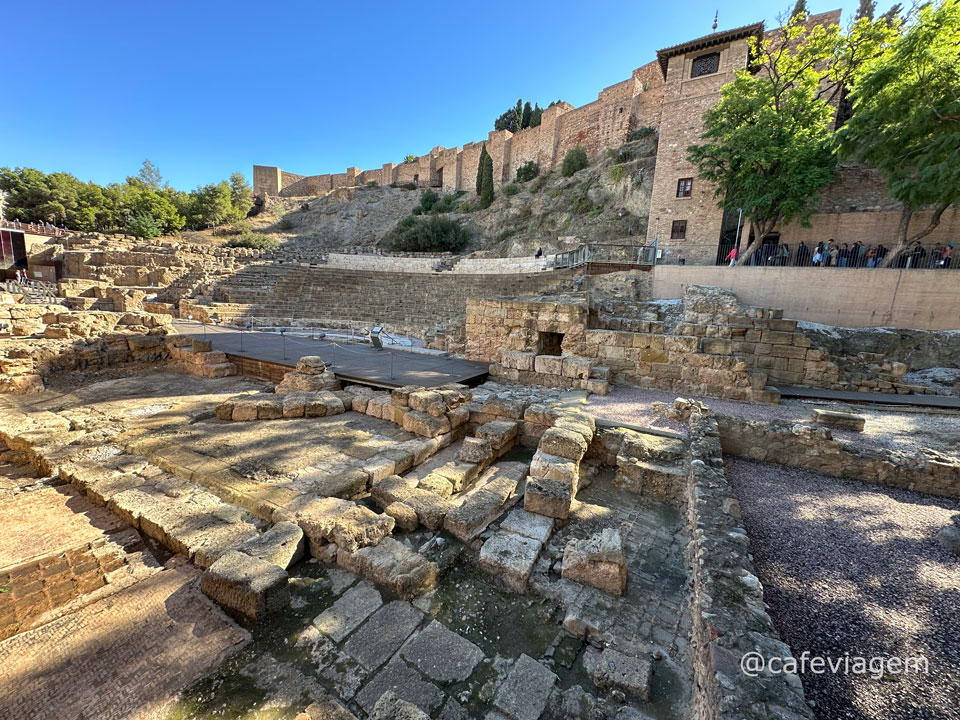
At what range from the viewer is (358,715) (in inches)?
86.6

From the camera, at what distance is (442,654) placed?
2.54 m

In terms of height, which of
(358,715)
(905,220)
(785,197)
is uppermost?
(785,197)

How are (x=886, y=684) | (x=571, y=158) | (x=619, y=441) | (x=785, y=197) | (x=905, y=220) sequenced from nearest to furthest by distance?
(x=886, y=684)
(x=619, y=441)
(x=905, y=220)
(x=785, y=197)
(x=571, y=158)

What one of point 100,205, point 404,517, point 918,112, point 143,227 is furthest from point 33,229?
Result: point 918,112

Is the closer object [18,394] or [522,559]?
[522,559]

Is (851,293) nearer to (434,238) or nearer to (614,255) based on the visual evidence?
(614,255)

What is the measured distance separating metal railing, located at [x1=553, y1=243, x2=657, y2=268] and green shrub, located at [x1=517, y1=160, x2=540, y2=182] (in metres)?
24.0

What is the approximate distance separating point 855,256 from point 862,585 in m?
→ 17.4

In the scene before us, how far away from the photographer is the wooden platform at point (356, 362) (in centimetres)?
835

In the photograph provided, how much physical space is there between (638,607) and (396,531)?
2.36 metres

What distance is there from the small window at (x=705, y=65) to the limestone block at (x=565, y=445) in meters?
22.5

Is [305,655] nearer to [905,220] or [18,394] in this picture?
[18,394]

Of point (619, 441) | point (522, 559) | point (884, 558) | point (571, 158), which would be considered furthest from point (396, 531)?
point (571, 158)

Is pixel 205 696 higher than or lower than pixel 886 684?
lower
